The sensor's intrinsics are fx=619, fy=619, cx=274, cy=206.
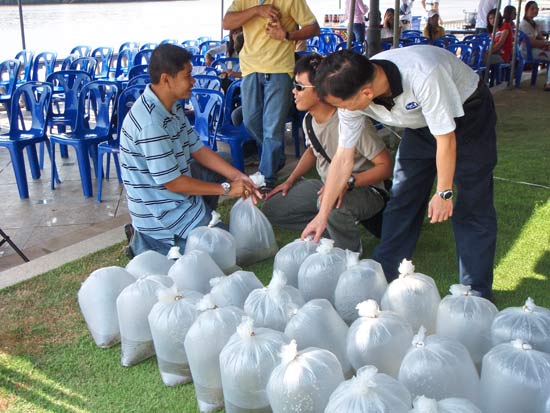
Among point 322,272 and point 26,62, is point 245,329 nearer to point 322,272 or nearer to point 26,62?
point 322,272

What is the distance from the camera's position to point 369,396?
1.67 meters

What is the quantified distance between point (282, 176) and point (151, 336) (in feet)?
9.16

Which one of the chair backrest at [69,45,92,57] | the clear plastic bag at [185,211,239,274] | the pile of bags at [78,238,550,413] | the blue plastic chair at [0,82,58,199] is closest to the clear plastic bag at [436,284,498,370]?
the pile of bags at [78,238,550,413]

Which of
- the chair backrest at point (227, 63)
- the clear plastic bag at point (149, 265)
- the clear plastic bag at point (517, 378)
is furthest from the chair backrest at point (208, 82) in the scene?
the clear plastic bag at point (517, 378)

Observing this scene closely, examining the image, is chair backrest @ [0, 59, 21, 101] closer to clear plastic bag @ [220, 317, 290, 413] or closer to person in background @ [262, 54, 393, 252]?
person in background @ [262, 54, 393, 252]

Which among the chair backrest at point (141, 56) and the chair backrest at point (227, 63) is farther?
the chair backrest at point (141, 56)

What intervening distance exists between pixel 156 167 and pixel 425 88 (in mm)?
1524

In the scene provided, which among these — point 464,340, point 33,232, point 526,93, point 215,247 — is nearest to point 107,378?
point 215,247

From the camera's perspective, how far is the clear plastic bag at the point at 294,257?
295 cm

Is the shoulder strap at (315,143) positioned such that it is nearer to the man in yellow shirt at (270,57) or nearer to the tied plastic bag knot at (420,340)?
the man in yellow shirt at (270,57)

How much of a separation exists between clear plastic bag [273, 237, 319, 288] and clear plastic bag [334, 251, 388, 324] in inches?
13.9

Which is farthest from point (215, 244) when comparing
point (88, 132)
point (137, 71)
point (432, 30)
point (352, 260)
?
point (432, 30)

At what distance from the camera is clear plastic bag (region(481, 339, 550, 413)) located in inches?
72.7

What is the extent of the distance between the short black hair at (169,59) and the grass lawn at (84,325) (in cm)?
115
